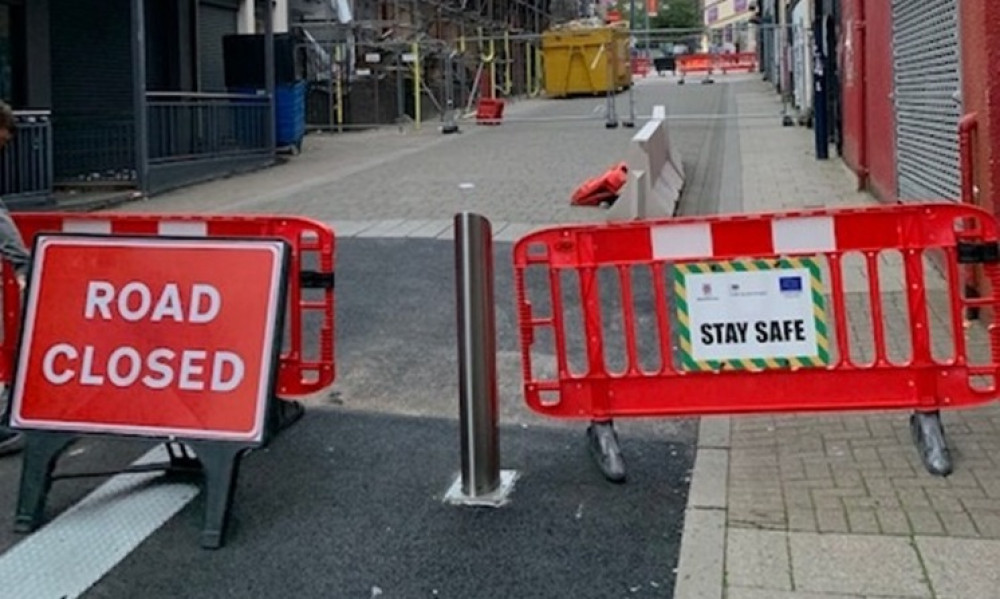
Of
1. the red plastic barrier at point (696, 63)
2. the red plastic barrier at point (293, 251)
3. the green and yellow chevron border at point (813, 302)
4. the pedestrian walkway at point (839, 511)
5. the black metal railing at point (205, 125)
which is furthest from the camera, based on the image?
the red plastic barrier at point (696, 63)

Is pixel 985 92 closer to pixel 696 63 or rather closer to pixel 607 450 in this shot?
pixel 607 450

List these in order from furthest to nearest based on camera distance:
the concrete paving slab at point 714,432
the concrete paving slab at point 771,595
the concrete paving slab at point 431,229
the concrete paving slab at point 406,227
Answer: the concrete paving slab at point 406,227 → the concrete paving slab at point 431,229 → the concrete paving slab at point 714,432 → the concrete paving slab at point 771,595

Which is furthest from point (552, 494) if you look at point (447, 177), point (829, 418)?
point (447, 177)

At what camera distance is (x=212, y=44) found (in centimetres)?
2239

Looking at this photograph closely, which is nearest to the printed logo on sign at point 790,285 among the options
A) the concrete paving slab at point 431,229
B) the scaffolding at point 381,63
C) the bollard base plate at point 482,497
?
the bollard base plate at point 482,497

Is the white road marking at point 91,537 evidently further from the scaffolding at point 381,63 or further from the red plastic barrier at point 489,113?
the red plastic barrier at point 489,113

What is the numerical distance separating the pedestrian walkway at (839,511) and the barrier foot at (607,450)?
13.0 inches

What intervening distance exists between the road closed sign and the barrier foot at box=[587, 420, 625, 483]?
58.2 inches

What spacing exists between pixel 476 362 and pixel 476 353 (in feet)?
0.12

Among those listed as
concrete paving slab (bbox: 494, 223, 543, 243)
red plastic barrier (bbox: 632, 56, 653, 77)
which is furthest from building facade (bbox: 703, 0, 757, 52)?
concrete paving slab (bbox: 494, 223, 543, 243)

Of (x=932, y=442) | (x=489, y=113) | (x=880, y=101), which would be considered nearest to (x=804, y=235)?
(x=932, y=442)

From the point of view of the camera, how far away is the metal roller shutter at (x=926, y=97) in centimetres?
856

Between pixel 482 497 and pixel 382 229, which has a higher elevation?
pixel 382 229

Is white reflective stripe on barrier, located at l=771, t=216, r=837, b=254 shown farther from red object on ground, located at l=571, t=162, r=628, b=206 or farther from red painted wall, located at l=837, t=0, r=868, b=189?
red painted wall, located at l=837, t=0, r=868, b=189
